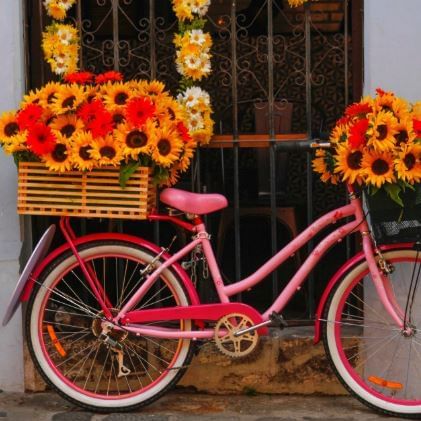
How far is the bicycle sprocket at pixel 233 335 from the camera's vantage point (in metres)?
4.56

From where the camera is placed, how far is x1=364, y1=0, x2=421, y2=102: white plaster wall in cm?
479

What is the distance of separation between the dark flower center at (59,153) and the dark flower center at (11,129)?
10.3 inches

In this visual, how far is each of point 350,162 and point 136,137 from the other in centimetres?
104

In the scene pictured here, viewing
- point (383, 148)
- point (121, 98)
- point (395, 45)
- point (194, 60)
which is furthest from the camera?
point (194, 60)

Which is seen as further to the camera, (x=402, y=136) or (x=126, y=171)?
(x=126, y=171)

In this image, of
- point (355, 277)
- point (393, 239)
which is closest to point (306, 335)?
point (355, 277)

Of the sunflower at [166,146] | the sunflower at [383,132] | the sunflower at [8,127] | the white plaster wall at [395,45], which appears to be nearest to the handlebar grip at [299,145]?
the sunflower at [383,132]

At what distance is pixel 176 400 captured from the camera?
4980 mm

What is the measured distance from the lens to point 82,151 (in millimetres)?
4387

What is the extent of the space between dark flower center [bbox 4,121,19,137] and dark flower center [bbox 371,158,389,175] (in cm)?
178

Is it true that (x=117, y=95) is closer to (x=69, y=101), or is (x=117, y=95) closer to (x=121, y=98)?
(x=121, y=98)

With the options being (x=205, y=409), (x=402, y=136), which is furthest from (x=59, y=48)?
(x=205, y=409)

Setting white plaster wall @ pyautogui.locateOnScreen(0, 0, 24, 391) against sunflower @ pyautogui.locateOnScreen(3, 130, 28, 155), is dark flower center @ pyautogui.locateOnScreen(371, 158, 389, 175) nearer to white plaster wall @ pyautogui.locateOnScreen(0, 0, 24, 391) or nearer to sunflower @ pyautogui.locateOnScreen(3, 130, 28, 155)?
sunflower @ pyautogui.locateOnScreen(3, 130, 28, 155)

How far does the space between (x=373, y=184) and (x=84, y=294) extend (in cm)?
194
